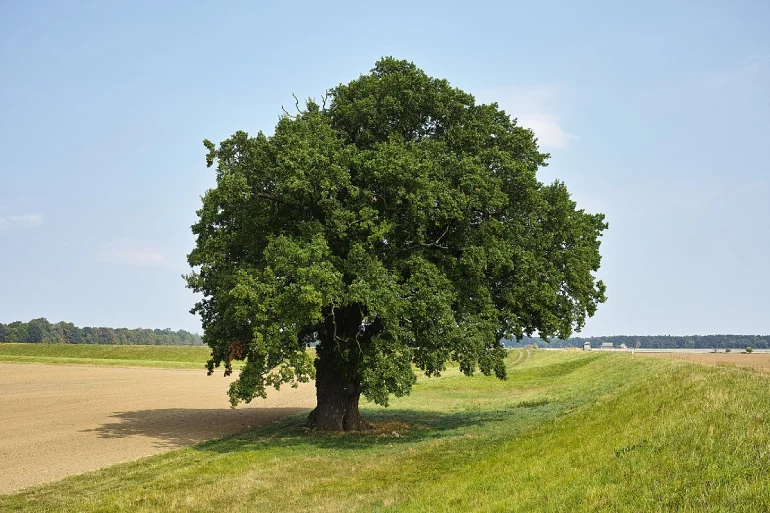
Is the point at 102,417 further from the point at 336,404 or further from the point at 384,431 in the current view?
the point at 384,431

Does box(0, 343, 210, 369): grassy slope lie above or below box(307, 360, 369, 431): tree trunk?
below

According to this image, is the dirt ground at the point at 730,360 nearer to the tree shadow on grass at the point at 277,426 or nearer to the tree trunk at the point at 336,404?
the tree shadow on grass at the point at 277,426

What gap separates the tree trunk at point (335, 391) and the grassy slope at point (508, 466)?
162cm

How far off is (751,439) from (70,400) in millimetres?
49848

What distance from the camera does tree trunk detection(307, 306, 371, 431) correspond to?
3216cm

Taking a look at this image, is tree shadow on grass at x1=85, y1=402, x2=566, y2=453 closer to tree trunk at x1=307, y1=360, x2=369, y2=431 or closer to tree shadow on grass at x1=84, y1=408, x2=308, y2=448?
tree shadow on grass at x1=84, y1=408, x2=308, y2=448

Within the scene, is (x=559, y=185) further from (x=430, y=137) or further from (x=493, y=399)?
(x=493, y=399)

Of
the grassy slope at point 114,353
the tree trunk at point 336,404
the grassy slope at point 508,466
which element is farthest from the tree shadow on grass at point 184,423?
the grassy slope at point 114,353

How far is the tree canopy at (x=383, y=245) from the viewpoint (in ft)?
90.7

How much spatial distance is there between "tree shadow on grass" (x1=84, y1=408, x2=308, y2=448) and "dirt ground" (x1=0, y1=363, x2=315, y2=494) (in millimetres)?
49

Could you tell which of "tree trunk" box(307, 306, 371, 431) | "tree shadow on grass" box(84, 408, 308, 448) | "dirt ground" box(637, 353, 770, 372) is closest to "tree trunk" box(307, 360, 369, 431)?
"tree trunk" box(307, 306, 371, 431)

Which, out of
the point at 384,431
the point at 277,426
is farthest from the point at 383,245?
the point at 277,426

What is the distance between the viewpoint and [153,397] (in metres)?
55.1

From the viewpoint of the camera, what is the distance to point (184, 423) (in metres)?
38.0
